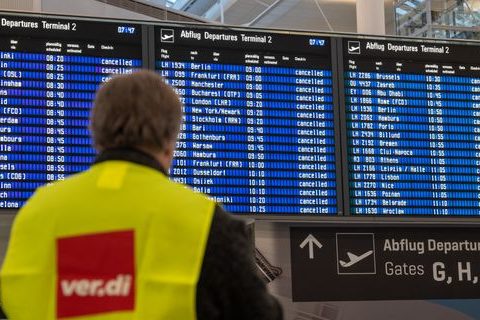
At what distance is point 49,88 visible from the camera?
4883mm

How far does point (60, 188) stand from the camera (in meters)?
1.66

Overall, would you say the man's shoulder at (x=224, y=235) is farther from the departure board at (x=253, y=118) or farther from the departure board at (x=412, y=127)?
the departure board at (x=412, y=127)

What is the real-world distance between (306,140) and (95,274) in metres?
3.66

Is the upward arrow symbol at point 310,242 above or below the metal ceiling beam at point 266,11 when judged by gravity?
below

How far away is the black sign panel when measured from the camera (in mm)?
5133

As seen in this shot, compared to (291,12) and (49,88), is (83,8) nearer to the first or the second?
(49,88)

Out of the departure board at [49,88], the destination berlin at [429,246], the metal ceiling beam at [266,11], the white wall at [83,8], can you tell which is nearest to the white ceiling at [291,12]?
the metal ceiling beam at [266,11]

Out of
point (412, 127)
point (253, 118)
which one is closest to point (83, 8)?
point (253, 118)

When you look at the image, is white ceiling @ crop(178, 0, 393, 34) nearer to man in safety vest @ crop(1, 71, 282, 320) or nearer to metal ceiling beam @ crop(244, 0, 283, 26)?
metal ceiling beam @ crop(244, 0, 283, 26)

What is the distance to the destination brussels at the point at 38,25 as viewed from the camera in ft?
15.9

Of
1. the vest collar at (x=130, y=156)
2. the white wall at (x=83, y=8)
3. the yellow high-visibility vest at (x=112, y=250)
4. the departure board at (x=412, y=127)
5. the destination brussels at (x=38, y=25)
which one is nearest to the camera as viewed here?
the yellow high-visibility vest at (x=112, y=250)

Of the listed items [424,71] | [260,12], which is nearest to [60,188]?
[424,71]

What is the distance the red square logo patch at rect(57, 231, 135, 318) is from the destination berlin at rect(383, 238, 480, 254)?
3.88 meters

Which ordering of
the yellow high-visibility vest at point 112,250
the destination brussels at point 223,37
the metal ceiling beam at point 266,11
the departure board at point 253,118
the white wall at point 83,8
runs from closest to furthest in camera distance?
1. the yellow high-visibility vest at point 112,250
2. the departure board at point 253,118
3. the destination brussels at point 223,37
4. the white wall at point 83,8
5. the metal ceiling beam at point 266,11
